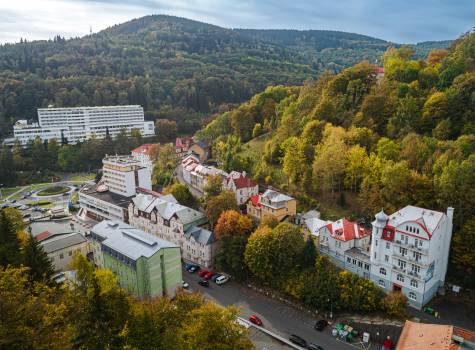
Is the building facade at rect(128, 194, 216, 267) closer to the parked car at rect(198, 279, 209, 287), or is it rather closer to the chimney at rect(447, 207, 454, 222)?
the parked car at rect(198, 279, 209, 287)

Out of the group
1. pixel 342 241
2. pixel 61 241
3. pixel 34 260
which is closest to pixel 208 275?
pixel 342 241

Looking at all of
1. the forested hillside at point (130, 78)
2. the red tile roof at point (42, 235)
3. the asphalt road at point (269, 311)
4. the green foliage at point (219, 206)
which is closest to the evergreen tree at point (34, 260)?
the red tile roof at point (42, 235)

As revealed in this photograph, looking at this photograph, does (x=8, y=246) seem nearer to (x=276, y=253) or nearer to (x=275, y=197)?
(x=276, y=253)

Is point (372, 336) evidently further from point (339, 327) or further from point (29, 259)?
point (29, 259)

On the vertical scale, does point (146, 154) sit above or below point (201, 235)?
above

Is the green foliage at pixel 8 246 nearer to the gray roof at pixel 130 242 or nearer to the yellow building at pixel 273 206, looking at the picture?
the gray roof at pixel 130 242

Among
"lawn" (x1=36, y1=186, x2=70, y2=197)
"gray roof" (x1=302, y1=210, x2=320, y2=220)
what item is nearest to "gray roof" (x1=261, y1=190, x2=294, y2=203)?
"gray roof" (x1=302, y1=210, x2=320, y2=220)
